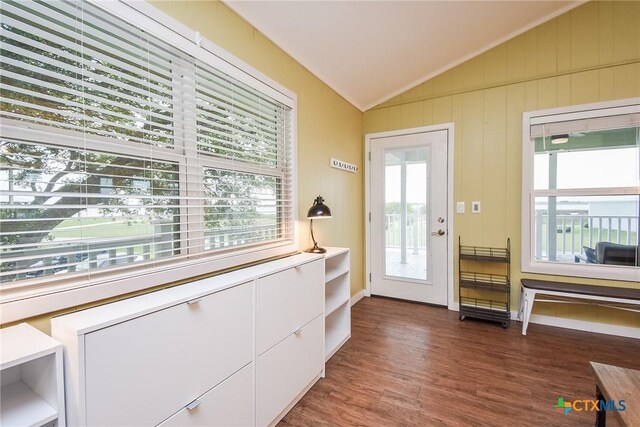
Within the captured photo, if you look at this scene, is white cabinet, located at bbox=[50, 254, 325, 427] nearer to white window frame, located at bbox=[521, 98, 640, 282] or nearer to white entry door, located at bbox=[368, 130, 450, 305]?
white entry door, located at bbox=[368, 130, 450, 305]

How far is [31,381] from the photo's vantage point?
3.19 feet

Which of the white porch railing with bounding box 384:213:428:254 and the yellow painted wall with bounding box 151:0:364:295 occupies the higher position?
the yellow painted wall with bounding box 151:0:364:295

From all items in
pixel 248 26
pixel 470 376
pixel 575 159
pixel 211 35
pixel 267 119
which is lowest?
pixel 470 376

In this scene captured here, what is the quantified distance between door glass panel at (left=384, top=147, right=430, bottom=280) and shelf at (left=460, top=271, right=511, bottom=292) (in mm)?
481

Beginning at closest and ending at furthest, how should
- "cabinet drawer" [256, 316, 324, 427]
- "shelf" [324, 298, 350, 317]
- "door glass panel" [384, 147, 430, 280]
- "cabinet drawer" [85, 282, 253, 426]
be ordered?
"cabinet drawer" [85, 282, 253, 426]
"cabinet drawer" [256, 316, 324, 427]
"shelf" [324, 298, 350, 317]
"door glass panel" [384, 147, 430, 280]

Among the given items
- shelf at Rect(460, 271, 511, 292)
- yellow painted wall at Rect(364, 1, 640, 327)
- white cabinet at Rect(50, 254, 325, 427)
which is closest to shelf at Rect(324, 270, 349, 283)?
white cabinet at Rect(50, 254, 325, 427)

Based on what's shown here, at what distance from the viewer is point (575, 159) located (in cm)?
289

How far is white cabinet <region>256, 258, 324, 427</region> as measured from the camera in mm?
1592

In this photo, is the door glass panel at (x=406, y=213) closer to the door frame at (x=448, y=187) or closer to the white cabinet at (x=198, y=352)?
the door frame at (x=448, y=187)

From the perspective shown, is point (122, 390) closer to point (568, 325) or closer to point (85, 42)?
point (85, 42)

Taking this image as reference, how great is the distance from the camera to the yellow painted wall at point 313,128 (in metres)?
1.75

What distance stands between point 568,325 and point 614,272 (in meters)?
0.67

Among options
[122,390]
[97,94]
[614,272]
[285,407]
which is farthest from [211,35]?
[614,272]

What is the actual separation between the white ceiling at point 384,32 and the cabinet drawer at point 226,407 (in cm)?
226
